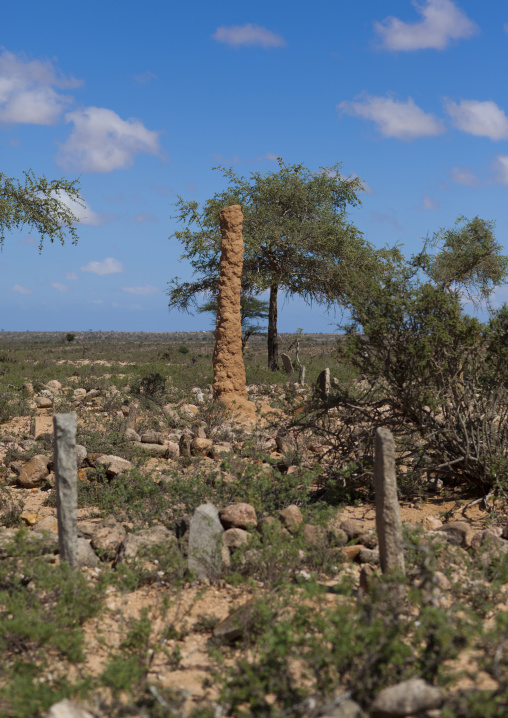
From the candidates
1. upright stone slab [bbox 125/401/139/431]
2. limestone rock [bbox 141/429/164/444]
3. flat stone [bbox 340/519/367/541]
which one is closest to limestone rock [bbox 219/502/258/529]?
flat stone [bbox 340/519/367/541]

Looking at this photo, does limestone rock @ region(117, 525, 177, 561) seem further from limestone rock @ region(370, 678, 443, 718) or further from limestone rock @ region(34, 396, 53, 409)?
limestone rock @ region(34, 396, 53, 409)

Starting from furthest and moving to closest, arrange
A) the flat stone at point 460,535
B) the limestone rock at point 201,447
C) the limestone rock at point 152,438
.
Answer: the limestone rock at point 152,438 < the limestone rock at point 201,447 < the flat stone at point 460,535

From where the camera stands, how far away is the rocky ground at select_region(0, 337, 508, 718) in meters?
3.28

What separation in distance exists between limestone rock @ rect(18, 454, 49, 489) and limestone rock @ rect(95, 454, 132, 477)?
0.85 m

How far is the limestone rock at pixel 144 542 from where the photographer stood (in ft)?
17.4

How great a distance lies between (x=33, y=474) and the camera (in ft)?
26.9

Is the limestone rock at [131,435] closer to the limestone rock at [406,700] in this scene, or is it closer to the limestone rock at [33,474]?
the limestone rock at [33,474]

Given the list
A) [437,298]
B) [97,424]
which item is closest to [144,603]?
[437,298]

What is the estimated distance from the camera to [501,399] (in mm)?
7051

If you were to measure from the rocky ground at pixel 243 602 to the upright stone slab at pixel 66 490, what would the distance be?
208mm

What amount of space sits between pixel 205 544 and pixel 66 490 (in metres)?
1.27

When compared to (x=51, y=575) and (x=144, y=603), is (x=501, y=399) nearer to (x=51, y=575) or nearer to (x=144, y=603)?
(x=144, y=603)

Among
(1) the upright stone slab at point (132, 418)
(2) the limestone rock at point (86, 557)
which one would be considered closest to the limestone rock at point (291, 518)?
(2) the limestone rock at point (86, 557)

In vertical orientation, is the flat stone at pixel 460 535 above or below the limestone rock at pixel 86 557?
above
